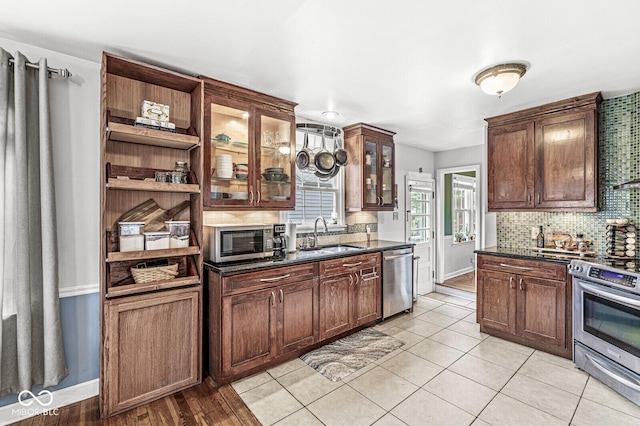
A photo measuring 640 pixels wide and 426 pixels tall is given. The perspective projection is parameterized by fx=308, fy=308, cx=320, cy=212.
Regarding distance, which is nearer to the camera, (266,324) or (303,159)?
(266,324)

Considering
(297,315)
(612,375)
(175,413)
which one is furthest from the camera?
(297,315)

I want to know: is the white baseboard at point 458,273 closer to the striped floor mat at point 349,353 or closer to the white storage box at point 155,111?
the striped floor mat at point 349,353

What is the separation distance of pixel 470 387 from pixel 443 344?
78 centimetres

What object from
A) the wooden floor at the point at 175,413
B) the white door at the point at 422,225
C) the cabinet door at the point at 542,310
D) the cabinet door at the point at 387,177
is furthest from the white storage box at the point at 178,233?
the white door at the point at 422,225

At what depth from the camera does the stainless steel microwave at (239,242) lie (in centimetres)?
265

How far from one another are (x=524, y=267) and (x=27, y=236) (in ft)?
13.8

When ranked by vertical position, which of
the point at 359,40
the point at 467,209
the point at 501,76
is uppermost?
the point at 359,40

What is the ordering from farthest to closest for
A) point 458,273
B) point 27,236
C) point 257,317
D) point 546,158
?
point 458,273, point 546,158, point 257,317, point 27,236

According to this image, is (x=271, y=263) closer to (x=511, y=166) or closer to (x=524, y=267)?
(x=524, y=267)

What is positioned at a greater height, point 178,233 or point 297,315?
point 178,233

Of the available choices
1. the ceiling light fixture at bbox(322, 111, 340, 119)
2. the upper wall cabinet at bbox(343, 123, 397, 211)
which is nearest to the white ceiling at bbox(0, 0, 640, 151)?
the ceiling light fixture at bbox(322, 111, 340, 119)

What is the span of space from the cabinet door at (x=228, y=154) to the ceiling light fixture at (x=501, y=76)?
2075 mm

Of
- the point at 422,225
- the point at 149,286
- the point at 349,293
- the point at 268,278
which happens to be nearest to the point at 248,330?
the point at 268,278

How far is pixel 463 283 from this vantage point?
18.2ft
